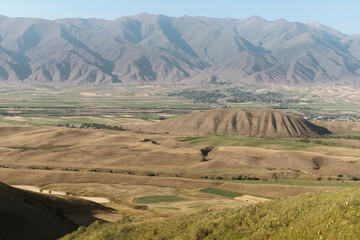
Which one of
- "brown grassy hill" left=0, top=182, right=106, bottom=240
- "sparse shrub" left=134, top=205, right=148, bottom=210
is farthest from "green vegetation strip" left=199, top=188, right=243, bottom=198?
"brown grassy hill" left=0, top=182, right=106, bottom=240

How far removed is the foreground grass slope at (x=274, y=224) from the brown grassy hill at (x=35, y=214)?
367 inches

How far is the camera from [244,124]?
590 ft

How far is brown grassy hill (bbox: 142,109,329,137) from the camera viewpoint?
175 m

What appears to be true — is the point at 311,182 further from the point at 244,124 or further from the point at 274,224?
the point at 244,124

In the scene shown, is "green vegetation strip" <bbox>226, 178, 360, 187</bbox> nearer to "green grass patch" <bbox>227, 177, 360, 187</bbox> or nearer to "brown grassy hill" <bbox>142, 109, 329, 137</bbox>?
"green grass patch" <bbox>227, 177, 360, 187</bbox>

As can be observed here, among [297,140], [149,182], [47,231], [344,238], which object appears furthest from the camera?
[297,140]

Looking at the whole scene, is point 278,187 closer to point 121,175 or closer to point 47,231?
point 121,175

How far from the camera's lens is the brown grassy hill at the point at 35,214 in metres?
41.7

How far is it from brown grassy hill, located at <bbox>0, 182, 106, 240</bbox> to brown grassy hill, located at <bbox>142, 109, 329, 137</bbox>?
12574 cm

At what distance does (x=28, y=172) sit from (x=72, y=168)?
45.2 ft

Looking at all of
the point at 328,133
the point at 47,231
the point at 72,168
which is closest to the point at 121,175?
the point at 72,168

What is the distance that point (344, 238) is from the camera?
23484 millimetres

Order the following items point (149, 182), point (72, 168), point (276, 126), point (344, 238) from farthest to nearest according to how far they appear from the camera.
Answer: point (276, 126) < point (72, 168) < point (149, 182) < point (344, 238)

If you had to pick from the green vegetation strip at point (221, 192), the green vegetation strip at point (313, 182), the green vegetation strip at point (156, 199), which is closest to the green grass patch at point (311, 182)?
the green vegetation strip at point (313, 182)
